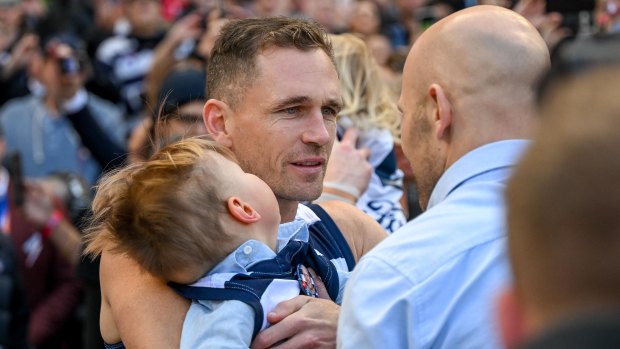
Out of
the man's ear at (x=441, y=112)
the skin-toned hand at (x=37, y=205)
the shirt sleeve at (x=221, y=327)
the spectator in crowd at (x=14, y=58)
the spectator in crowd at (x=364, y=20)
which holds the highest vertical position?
the man's ear at (x=441, y=112)

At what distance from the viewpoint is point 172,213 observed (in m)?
2.58

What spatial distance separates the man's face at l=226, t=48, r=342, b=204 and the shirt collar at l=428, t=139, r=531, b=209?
Answer: 0.85 m

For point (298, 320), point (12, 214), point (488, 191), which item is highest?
point (488, 191)

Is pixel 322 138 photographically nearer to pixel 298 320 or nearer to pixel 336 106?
pixel 336 106

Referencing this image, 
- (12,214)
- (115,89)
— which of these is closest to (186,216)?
(12,214)

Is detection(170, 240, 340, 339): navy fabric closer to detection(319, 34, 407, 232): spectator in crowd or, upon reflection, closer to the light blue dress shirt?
the light blue dress shirt

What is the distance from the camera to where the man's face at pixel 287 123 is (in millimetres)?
3197

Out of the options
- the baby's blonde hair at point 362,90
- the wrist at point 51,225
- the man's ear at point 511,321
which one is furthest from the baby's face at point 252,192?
the wrist at point 51,225

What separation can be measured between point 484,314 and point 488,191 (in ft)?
1.01

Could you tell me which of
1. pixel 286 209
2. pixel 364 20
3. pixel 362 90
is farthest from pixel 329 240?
pixel 364 20

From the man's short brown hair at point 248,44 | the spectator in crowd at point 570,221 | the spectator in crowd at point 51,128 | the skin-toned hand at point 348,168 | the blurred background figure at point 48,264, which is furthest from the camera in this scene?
the spectator in crowd at point 51,128

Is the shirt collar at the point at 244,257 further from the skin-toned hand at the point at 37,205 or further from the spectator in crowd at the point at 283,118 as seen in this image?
the skin-toned hand at the point at 37,205

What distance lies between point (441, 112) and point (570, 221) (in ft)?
4.71

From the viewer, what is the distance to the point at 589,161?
1013 mm
